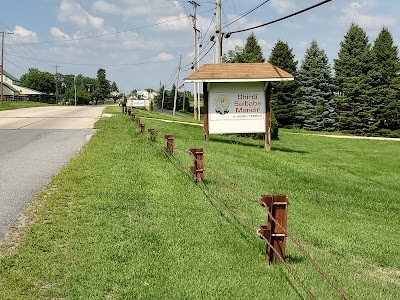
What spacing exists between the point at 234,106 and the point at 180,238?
11.2 m

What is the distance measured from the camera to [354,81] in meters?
45.7

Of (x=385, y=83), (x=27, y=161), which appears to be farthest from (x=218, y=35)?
(x=385, y=83)

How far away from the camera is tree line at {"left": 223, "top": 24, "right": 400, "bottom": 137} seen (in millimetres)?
44625

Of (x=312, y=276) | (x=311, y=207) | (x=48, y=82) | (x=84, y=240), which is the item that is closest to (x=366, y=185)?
(x=311, y=207)

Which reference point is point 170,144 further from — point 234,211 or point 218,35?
point 218,35

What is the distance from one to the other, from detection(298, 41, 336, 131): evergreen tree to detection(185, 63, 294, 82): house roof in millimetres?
30582

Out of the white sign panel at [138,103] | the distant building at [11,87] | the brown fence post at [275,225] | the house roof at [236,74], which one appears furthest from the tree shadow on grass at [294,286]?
the distant building at [11,87]

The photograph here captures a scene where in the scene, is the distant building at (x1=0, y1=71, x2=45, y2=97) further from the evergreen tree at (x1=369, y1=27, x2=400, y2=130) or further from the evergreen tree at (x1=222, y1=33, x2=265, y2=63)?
the evergreen tree at (x1=369, y1=27, x2=400, y2=130)

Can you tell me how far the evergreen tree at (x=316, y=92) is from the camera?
4575 centimetres

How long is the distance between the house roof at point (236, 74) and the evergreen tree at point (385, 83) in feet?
104

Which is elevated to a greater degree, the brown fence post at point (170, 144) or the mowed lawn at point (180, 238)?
the brown fence post at point (170, 144)

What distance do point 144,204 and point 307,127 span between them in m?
40.8

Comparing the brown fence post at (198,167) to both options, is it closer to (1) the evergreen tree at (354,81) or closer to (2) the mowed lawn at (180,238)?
(2) the mowed lawn at (180,238)

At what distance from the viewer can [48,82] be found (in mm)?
148625
